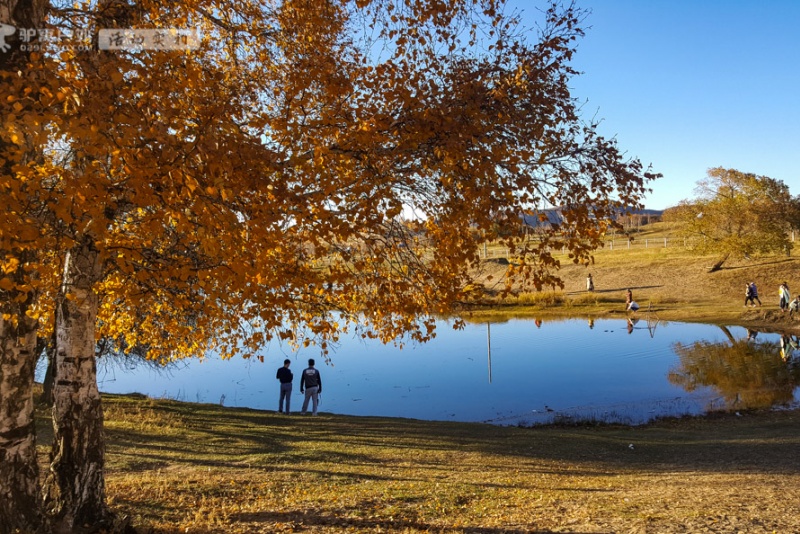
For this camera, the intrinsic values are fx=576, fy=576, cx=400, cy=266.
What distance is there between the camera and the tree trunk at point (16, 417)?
5582 mm

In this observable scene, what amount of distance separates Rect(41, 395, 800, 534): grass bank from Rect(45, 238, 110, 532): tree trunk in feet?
2.72

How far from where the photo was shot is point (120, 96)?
5.15 metres

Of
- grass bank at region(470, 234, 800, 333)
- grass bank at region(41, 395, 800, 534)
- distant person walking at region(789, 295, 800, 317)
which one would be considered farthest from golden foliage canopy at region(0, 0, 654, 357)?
distant person walking at region(789, 295, 800, 317)

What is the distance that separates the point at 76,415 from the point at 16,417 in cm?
67

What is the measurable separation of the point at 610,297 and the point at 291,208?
142 ft

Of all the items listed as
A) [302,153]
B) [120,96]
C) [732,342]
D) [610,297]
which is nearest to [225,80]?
[302,153]

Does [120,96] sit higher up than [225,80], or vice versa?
[225,80]

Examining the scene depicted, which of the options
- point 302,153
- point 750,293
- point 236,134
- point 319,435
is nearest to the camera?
point 236,134

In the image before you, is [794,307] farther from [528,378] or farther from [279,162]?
[279,162]

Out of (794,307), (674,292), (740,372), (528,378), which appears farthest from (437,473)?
(674,292)

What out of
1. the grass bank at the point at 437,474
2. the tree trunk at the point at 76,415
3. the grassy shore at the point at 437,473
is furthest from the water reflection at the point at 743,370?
the tree trunk at the point at 76,415

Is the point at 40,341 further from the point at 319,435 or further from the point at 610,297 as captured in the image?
the point at 610,297

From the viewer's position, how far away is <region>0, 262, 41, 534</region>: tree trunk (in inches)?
220

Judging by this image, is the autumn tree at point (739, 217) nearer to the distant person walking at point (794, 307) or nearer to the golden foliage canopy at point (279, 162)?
the distant person walking at point (794, 307)
